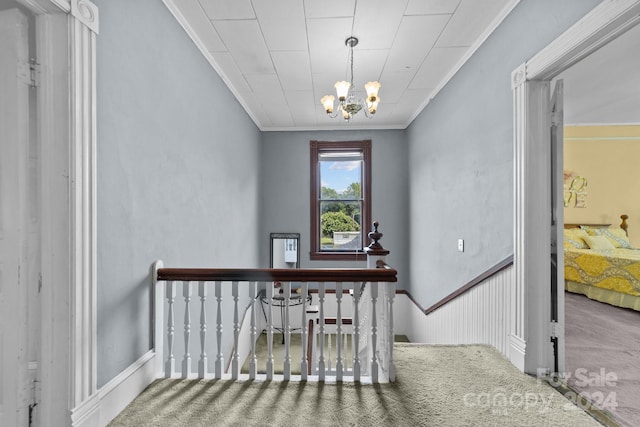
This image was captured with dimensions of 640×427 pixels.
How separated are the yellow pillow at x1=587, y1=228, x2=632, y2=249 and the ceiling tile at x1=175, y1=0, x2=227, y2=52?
5.71 metres

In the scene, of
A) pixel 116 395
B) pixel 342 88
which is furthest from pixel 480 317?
pixel 116 395

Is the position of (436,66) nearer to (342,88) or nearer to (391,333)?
(342,88)

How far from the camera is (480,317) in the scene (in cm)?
236

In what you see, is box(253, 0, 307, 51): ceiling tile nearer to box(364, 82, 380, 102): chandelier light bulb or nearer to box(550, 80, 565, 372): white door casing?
box(364, 82, 380, 102): chandelier light bulb

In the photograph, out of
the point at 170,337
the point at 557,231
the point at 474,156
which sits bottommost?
the point at 170,337

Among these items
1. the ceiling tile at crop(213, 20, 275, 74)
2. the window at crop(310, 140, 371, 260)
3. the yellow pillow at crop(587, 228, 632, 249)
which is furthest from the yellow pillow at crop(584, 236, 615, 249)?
the ceiling tile at crop(213, 20, 275, 74)

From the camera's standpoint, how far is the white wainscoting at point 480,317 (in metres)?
2.00

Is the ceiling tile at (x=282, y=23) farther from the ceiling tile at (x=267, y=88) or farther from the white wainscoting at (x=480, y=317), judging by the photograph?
the white wainscoting at (x=480, y=317)

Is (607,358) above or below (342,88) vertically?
below

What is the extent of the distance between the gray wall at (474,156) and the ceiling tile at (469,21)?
0.11m

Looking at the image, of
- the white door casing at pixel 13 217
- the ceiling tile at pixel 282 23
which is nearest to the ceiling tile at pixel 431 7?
the ceiling tile at pixel 282 23

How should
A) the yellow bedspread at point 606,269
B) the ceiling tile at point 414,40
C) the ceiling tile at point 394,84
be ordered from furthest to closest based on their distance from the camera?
the yellow bedspread at point 606,269
the ceiling tile at point 394,84
the ceiling tile at point 414,40

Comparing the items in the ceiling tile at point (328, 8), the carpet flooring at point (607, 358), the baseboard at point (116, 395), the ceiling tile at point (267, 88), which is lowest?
the carpet flooring at point (607, 358)

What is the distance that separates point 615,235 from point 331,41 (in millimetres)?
5304
